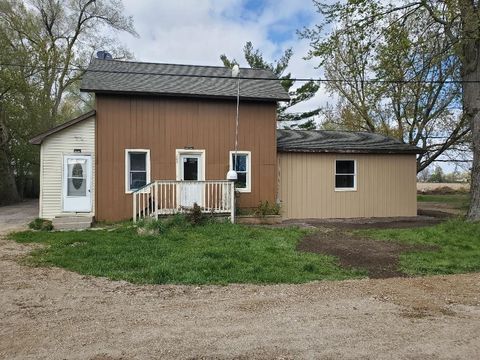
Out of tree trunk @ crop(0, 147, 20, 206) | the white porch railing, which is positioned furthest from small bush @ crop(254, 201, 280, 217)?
tree trunk @ crop(0, 147, 20, 206)

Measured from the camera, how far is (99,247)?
891 cm

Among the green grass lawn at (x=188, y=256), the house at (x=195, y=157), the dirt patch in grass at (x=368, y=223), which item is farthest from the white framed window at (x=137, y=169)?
the dirt patch in grass at (x=368, y=223)

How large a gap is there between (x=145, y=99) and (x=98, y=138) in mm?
2004

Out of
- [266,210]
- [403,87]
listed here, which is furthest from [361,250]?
[403,87]

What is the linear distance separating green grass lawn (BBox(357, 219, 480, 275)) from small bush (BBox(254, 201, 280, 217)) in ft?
10.3

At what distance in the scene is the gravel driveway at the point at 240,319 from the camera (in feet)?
12.4

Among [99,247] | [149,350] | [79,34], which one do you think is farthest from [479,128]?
[79,34]

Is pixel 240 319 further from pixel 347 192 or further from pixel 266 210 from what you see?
pixel 347 192

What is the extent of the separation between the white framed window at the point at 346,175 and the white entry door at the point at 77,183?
8849 millimetres

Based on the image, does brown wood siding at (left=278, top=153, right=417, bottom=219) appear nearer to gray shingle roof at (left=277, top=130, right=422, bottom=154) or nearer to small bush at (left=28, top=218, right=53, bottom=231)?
gray shingle roof at (left=277, top=130, right=422, bottom=154)

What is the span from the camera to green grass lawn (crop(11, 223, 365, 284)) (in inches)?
264

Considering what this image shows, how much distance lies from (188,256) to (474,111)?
9938mm

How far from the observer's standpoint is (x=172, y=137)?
13.9 m

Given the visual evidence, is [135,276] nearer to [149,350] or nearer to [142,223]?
[149,350]
